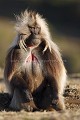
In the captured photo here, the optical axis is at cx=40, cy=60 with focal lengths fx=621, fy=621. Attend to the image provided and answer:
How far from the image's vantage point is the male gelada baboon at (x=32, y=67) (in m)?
9.64

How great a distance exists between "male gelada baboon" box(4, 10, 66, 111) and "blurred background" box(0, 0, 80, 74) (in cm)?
2299

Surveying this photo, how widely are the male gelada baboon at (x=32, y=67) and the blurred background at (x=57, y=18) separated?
23.0 m

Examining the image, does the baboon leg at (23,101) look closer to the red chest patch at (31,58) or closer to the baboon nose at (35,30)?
the red chest patch at (31,58)

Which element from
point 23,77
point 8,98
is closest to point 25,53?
point 23,77

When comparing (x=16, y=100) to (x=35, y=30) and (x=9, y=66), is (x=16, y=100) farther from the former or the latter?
(x=35, y=30)

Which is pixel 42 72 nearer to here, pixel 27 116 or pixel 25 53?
pixel 25 53

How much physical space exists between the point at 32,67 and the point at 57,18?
107ft

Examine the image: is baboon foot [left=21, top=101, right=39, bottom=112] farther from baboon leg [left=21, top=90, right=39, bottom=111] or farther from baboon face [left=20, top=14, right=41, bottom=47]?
baboon face [left=20, top=14, right=41, bottom=47]

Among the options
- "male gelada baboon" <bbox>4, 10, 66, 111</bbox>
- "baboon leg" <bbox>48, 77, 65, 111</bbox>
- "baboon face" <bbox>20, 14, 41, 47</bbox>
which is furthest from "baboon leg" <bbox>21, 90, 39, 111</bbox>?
"baboon face" <bbox>20, 14, 41, 47</bbox>

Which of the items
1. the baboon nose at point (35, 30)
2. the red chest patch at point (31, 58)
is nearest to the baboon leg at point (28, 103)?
the red chest patch at point (31, 58)

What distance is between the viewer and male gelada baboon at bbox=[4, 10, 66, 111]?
31.6ft

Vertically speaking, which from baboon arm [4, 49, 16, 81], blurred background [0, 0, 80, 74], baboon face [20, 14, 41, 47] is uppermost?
blurred background [0, 0, 80, 74]

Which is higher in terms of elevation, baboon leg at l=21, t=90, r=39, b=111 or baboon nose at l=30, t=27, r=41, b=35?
baboon nose at l=30, t=27, r=41, b=35

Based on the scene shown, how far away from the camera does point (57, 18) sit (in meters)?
42.3
